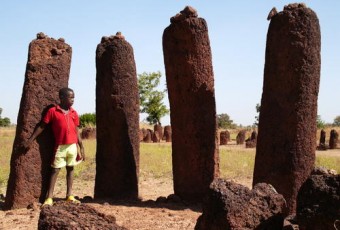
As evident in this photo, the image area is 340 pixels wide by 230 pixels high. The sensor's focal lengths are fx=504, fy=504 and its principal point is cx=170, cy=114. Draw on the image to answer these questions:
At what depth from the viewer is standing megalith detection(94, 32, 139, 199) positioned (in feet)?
30.9

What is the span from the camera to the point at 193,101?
8.96 metres

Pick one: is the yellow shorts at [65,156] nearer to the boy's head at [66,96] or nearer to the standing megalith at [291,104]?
the boy's head at [66,96]

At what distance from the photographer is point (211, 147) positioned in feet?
29.6

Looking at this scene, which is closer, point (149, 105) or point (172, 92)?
point (172, 92)

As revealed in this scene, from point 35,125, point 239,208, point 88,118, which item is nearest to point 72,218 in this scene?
point 239,208

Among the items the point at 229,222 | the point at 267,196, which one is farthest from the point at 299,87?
the point at 229,222

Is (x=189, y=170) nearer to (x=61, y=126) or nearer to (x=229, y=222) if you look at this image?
(x=61, y=126)

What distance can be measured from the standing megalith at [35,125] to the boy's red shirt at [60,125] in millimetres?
274

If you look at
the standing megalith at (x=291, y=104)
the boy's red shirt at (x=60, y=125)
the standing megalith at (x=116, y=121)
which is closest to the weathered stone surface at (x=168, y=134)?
the standing megalith at (x=116, y=121)

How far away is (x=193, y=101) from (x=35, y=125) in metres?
2.75

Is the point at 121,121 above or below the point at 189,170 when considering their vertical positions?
above

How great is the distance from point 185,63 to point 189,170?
1919 mm

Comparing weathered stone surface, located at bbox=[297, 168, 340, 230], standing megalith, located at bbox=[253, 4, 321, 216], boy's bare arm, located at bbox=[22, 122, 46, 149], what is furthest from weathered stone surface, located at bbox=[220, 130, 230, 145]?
weathered stone surface, located at bbox=[297, 168, 340, 230]

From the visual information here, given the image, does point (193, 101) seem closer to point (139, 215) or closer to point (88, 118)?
point (139, 215)
